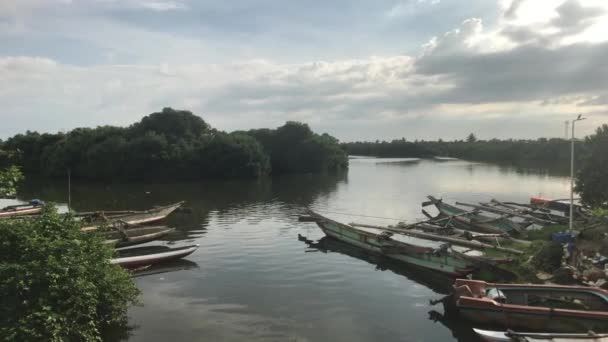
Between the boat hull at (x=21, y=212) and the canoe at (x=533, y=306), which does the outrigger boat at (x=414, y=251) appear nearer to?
the canoe at (x=533, y=306)

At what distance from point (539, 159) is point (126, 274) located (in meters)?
122

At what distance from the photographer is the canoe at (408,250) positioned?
21828 millimetres

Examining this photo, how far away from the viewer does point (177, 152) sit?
87.2 m

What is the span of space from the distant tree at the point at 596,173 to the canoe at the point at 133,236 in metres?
28.8

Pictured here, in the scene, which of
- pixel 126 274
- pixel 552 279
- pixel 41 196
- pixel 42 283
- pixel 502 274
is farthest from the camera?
pixel 41 196

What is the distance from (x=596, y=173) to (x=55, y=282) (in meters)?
31.8

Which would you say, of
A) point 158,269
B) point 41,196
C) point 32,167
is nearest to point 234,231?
point 158,269

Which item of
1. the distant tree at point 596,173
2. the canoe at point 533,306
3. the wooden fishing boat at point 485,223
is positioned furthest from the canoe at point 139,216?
the distant tree at point 596,173

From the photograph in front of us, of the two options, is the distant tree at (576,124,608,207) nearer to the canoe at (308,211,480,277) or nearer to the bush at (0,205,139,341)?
the canoe at (308,211,480,277)

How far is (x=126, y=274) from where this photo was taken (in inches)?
637

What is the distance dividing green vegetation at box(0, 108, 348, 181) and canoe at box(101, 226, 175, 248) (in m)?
56.9

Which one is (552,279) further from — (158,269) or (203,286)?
(158,269)

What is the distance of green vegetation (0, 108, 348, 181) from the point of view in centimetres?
8675

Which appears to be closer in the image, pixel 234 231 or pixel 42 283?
pixel 42 283
